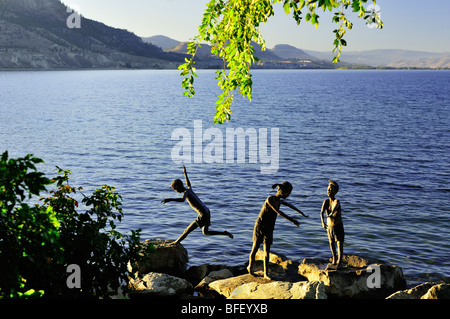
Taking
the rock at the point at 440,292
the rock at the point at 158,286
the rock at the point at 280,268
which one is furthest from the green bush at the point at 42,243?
the rock at the point at 440,292

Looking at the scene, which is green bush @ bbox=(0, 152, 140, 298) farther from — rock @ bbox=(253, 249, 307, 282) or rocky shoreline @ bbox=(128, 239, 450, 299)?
rock @ bbox=(253, 249, 307, 282)

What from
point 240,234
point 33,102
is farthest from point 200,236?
point 33,102

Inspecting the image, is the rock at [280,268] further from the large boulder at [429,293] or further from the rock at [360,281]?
the large boulder at [429,293]

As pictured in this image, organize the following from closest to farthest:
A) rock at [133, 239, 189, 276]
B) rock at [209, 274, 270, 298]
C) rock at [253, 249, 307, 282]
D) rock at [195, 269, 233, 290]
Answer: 1. rock at [209, 274, 270, 298]
2. rock at [195, 269, 233, 290]
3. rock at [253, 249, 307, 282]
4. rock at [133, 239, 189, 276]

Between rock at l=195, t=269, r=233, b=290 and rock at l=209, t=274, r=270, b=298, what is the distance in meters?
0.36

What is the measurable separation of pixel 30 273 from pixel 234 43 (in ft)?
17.7

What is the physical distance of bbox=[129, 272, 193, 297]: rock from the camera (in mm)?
11852

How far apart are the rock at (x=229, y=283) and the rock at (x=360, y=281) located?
4.92ft

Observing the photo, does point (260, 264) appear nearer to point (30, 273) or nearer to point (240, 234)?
point (240, 234)

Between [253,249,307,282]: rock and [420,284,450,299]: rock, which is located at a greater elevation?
[420,284,450,299]: rock

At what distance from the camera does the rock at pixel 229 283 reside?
11.9 m

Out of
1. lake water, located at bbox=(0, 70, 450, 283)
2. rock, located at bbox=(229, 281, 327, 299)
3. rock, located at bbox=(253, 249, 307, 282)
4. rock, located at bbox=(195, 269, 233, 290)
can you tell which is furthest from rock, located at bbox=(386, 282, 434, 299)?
rock, located at bbox=(195, 269, 233, 290)

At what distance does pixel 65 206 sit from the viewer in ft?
27.0
